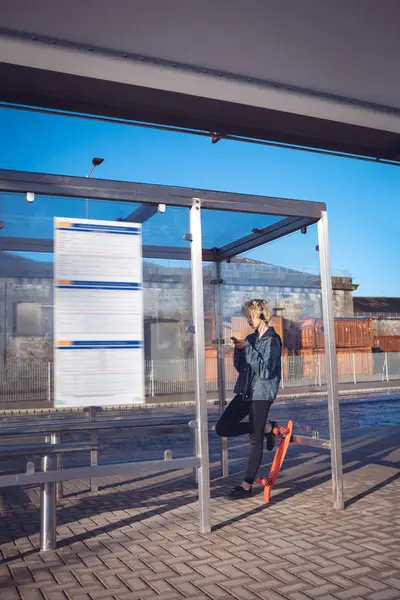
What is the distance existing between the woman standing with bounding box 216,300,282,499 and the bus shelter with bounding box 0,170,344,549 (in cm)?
52

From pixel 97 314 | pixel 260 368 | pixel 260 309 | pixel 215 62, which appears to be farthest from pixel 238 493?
pixel 215 62

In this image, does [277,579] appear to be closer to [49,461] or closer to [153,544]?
[153,544]

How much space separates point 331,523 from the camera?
5.00m

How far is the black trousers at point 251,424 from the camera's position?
19.1 ft

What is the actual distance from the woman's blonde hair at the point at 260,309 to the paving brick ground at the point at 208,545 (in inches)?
68.4

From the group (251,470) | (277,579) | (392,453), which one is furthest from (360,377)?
(277,579)

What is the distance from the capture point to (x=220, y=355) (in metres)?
7.33

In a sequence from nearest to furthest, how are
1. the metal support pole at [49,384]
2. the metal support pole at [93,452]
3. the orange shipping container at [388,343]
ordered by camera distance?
the metal support pole at [49,384] < the metal support pole at [93,452] < the orange shipping container at [388,343]

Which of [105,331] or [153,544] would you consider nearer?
[153,544]

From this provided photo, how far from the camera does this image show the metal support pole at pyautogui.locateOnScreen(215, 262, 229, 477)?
7109 millimetres

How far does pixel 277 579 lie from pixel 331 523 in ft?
4.67

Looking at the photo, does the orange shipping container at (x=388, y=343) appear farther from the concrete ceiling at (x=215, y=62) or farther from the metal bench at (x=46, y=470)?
the metal bench at (x=46, y=470)

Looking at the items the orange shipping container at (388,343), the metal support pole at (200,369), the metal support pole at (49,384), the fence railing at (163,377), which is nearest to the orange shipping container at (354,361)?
the orange shipping container at (388,343)

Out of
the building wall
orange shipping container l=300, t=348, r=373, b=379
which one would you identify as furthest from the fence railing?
orange shipping container l=300, t=348, r=373, b=379
